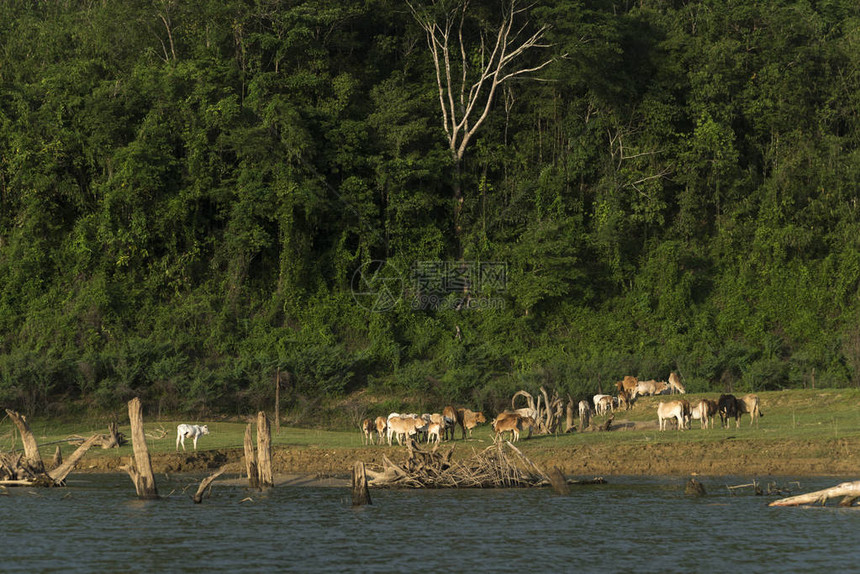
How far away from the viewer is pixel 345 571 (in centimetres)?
1816

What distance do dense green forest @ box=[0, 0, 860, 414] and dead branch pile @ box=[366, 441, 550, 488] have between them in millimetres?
15764

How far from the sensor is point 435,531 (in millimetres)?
21531

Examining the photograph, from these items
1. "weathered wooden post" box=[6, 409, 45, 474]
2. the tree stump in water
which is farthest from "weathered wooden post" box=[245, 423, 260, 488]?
the tree stump in water

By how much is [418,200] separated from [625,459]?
22.6m

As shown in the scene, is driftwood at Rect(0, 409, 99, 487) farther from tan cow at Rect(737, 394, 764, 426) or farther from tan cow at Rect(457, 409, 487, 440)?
tan cow at Rect(737, 394, 764, 426)

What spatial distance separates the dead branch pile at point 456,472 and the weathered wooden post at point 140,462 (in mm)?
5437

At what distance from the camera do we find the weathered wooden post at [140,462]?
24.2 metres

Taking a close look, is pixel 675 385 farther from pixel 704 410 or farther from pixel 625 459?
pixel 625 459

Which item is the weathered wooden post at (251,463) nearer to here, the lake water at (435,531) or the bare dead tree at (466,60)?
the lake water at (435,531)

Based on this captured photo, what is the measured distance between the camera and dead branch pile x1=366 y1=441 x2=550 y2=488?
2694 cm

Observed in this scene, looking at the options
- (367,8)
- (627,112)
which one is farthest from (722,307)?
(367,8)

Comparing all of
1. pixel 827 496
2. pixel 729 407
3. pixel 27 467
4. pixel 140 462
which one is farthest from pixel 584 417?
pixel 27 467

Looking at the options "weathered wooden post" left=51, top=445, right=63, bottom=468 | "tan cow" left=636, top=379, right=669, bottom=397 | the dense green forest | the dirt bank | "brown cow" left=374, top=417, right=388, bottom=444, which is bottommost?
the dirt bank

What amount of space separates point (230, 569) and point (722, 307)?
36.4 m
